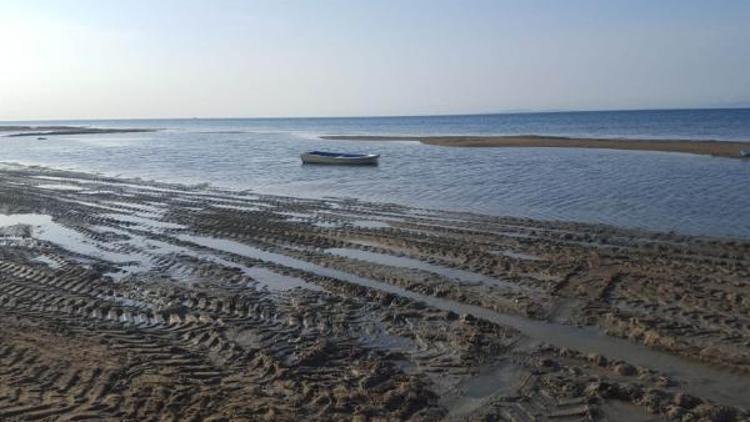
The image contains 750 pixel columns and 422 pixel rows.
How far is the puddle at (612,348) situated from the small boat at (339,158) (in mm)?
25455

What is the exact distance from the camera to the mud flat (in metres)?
7.12

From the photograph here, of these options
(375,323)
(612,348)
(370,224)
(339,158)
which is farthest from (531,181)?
(612,348)

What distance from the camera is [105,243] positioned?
16.2 m

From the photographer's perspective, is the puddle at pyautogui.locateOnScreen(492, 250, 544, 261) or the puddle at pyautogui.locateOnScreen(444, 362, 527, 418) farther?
the puddle at pyautogui.locateOnScreen(492, 250, 544, 261)

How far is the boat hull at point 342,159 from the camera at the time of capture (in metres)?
38.1

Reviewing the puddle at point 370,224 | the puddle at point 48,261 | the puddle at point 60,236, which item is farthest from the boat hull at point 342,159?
the puddle at point 48,261

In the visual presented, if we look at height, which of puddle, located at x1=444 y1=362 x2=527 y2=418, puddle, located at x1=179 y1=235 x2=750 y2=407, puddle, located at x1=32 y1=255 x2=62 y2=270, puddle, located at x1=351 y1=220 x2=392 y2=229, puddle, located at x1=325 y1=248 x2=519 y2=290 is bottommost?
puddle, located at x1=444 y1=362 x2=527 y2=418

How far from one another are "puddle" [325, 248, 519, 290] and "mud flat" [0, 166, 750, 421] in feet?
0.24

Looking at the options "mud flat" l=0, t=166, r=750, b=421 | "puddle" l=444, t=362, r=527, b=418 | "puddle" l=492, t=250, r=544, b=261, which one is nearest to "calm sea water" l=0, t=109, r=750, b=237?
"mud flat" l=0, t=166, r=750, b=421

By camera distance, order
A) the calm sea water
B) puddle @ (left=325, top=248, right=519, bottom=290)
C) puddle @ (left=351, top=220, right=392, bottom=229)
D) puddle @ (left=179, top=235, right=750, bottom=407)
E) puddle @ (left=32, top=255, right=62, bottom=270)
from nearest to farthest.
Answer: puddle @ (left=179, top=235, right=750, bottom=407), puddle @ (left=325, top=248, right=519, bottom=290), puddle @ (left=32, top=255, right=62, bottom=270), puddle @ (left=351, top=220, right=392, bottom=229), the calm sea water

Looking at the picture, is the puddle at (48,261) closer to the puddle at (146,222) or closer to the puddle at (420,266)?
the puddle at (146,222)

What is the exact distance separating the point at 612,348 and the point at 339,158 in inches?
1223

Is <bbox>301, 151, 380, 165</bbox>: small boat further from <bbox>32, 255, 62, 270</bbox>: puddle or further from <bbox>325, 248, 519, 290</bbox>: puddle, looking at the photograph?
<bbox>32, 255, 62, 270</bbox>: puddle

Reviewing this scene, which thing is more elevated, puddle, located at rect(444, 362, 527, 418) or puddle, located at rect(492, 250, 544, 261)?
puddle, located at rect(492, 250, 544, 261)
